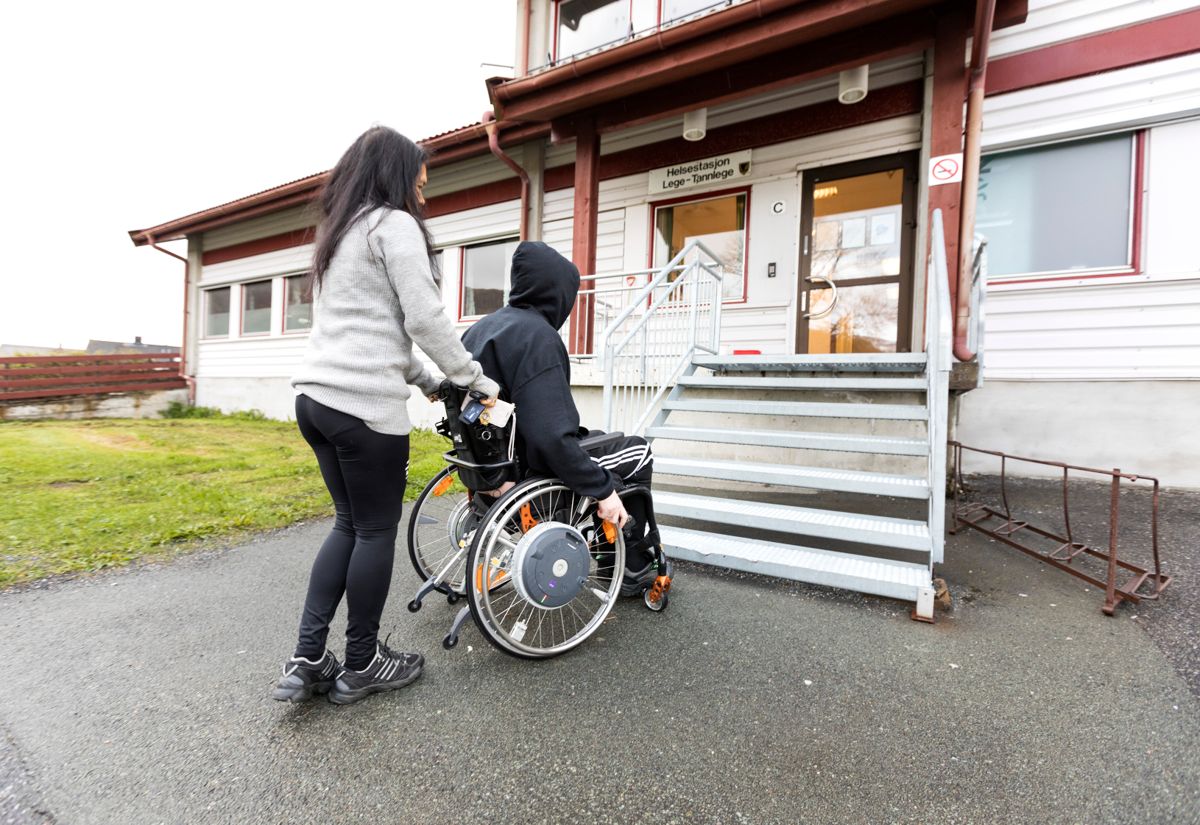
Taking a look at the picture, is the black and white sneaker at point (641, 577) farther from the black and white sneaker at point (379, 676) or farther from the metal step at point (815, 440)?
the metal step at point (815, 440)

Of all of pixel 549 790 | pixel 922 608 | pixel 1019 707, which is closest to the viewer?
pixel 549 790

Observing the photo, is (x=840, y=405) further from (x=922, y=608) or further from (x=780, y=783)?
(x=780, y=783)

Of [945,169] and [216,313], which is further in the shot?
[216,313]

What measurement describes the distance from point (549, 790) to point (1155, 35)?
6685mm

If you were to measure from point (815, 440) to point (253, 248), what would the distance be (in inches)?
469

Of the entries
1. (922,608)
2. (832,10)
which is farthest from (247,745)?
(832,10)

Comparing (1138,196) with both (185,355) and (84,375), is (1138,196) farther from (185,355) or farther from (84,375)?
(84,375)

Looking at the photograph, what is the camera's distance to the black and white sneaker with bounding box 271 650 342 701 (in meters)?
1.55

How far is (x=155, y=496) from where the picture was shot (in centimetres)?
423

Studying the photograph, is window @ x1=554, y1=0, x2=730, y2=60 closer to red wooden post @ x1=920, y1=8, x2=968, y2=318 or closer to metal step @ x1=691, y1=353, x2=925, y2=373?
red wooden post @ x1=920, y1=8, x2=968, y2=318

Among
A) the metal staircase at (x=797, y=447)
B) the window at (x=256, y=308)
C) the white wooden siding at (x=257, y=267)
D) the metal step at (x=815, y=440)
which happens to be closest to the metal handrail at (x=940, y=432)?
the metal staircase at (x=797, y=447)

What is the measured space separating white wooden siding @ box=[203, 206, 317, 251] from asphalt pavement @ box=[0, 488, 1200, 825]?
948cm

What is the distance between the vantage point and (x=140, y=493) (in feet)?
14.1

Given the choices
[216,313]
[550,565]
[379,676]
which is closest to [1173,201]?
[550,565]
